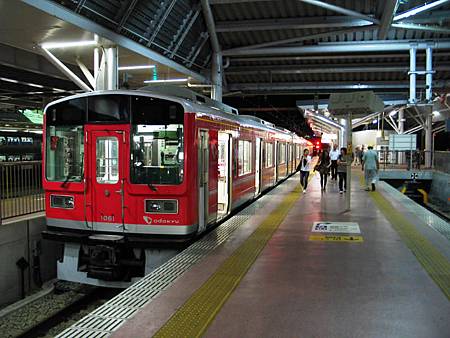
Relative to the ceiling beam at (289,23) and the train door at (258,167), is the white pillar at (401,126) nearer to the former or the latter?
the ceiling beam at (289,23)

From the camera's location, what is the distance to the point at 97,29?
31.9ft

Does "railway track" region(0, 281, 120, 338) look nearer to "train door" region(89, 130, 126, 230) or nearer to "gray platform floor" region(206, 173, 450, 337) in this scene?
"train door" region(89, 130, 126, 230)

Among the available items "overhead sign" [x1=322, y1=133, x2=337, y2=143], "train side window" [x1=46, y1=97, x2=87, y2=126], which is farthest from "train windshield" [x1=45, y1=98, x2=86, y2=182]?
"overhead sign" [x1=322, y1=133, x2=337, y2=143]

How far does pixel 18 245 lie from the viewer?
733 cm

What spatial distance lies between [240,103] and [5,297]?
25.8m

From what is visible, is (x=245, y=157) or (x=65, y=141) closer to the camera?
(x=65, y=141)

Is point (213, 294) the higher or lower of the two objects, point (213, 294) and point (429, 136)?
the lower

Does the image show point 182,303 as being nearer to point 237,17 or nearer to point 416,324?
point 416,324

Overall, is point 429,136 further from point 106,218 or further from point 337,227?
point 106,218

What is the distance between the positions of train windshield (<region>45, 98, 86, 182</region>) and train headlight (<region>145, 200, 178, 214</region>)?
110 centimetres

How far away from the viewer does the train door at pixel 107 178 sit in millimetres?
6285

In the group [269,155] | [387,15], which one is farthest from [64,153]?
[387,15]

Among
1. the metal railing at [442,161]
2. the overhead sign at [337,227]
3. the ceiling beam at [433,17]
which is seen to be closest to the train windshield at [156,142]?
the overhead sign at [337,227]

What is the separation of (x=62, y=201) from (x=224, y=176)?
3177 millimetres
